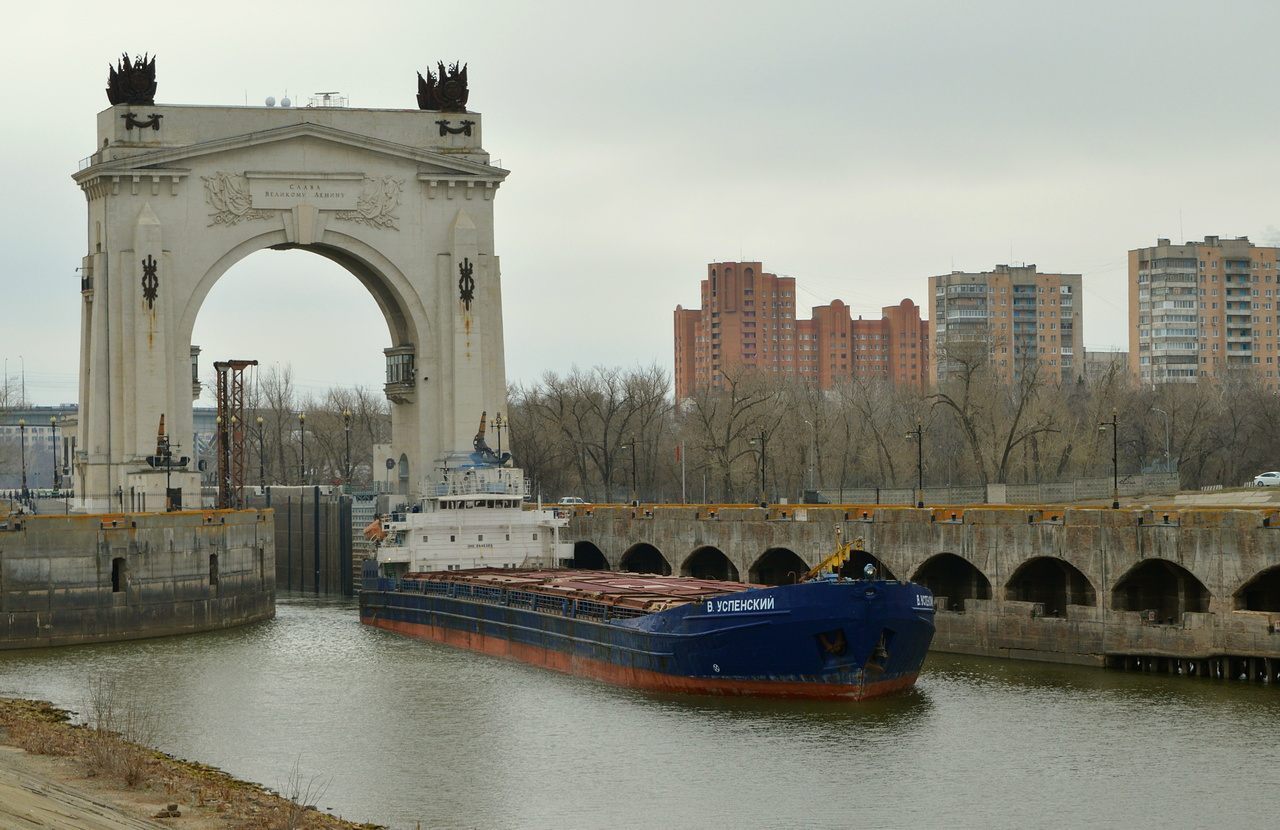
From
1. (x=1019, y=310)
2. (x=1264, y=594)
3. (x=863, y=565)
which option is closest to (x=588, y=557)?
(x=863, y=565)

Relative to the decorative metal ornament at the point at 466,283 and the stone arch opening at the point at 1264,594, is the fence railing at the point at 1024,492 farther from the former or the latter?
the decorative metal ornament at the point at 466,283

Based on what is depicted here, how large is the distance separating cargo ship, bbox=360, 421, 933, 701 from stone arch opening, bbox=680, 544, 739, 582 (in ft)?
18.6

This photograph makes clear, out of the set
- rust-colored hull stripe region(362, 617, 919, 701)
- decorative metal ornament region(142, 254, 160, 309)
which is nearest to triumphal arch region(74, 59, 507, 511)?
decorative metal ornament region(142, 254, 160, 309)

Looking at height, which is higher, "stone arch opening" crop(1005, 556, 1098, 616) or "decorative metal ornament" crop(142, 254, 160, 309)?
"decorative metal ornament" crop(142, 254, 160, 309)

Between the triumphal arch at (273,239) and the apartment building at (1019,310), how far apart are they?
93.4m

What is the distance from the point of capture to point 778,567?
181 feet

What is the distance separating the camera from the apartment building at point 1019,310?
153m

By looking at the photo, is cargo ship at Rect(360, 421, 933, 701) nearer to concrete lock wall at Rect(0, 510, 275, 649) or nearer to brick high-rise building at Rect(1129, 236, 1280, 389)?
concrete lock wall at Rect(0, 510, 275, 649)

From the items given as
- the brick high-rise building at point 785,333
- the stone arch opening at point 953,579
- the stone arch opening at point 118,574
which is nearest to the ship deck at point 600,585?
the stone arch opening at point 953,579

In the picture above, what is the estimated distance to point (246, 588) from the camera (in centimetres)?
5447

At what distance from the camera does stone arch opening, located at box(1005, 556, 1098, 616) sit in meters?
43.2

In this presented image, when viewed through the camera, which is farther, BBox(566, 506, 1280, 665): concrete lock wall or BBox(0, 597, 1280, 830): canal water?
BBox(566, 506, 1280, 665): concrete lock wall

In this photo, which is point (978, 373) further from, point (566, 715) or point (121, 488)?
point (566, 715)

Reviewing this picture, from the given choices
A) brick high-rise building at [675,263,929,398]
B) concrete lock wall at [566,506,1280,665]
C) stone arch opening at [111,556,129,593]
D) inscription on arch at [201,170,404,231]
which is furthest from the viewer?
brick high-rise building at [675,263,929,398]
